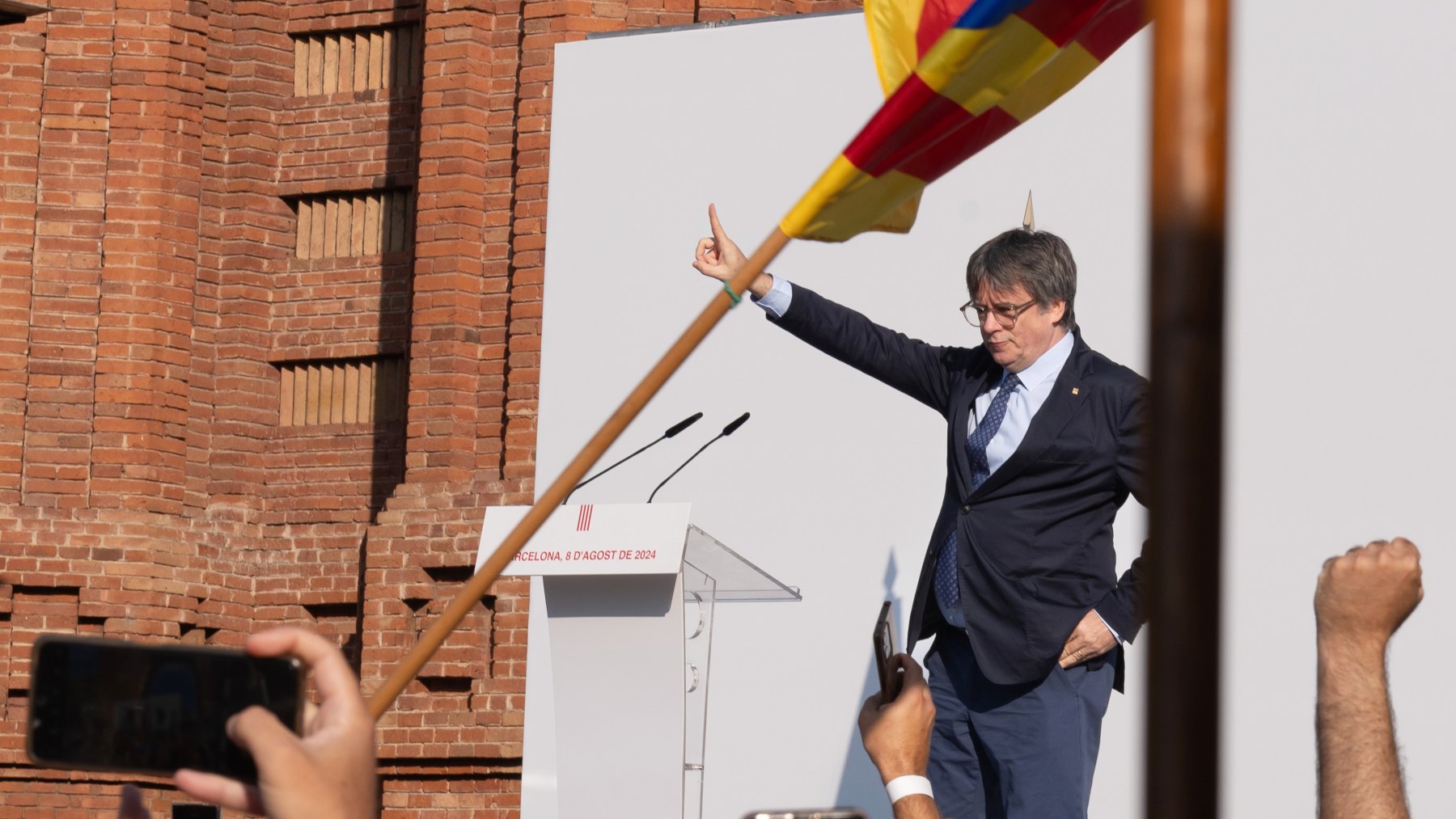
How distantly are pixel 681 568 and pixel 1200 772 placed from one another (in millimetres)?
5451

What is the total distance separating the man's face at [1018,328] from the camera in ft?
14.8

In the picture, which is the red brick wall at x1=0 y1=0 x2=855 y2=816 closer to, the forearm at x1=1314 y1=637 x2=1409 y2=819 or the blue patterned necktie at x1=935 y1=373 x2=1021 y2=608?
the blue patterned necktie at x1=935 y1=373 x2=1021 y2=608

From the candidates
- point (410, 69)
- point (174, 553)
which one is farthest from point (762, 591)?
point (410, 69)

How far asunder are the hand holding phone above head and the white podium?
4.86 m

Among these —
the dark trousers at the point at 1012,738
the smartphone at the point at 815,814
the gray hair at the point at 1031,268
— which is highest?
the gray hair at the point at 1031,268

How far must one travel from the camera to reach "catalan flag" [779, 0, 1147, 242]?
13.7ft

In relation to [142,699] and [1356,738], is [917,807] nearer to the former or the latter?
[1356,738]

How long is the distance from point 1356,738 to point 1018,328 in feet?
8.65


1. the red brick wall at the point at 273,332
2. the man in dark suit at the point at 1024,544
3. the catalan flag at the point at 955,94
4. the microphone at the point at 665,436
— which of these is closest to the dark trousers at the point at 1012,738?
the man in dark suit at the point at 1024,544

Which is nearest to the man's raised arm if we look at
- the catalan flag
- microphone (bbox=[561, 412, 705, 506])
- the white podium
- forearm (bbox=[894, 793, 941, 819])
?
forearm (bbox=[894, 793, 941, 819])

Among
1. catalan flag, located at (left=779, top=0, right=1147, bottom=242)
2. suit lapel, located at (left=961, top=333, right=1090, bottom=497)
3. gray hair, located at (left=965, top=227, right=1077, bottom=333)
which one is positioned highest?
catalan flag, located at (left=779, top=0, right=1147, bottom=242)

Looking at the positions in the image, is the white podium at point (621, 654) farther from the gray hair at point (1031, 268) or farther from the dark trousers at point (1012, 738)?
the gray hair at point (1031, 268)

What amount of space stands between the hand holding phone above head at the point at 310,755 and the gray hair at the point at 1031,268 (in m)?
3.24

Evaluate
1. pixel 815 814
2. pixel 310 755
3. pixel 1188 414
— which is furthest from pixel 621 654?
pixel 1188 414
